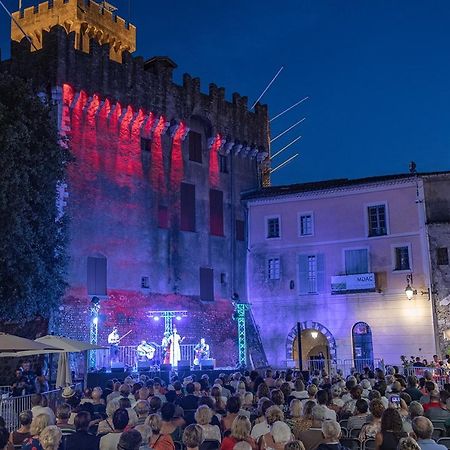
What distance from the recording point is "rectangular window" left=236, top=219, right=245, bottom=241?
39.5 metres

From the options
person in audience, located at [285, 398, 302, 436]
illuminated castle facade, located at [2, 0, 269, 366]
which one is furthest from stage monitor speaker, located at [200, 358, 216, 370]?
person in audience, located at [285, 398, 302, 436]

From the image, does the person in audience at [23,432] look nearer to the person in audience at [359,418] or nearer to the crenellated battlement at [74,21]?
the person in audience at [359,418]

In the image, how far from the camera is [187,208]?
37000 mm

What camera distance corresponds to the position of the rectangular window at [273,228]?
38.7 metres

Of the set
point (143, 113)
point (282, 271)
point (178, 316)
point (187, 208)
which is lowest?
point (178, 316)

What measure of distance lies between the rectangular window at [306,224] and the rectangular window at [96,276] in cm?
1178

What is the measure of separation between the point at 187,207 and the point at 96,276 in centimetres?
746

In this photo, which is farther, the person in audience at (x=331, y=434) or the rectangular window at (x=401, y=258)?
the rectangular window at (x=401, y=258)

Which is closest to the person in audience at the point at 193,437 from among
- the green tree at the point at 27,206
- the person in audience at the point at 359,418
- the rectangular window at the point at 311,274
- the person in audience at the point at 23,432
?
the person in audience at the point at 23,432

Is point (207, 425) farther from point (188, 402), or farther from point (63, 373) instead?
Result: point (63, 373)

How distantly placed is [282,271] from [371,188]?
22.3ft

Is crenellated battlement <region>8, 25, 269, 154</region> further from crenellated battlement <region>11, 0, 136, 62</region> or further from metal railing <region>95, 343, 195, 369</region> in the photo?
crenellated battlement <region>11, 0, 136, 62</region>

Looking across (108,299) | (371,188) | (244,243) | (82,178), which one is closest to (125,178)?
(82,178)

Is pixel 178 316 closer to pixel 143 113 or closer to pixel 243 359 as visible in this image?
pixel 243 359
